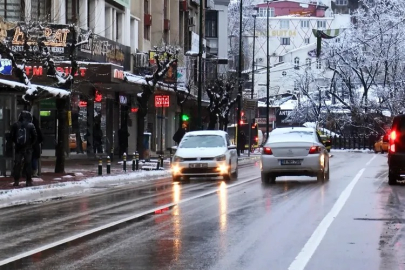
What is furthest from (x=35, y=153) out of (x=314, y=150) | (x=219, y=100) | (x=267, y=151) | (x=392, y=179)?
(x=219, y=100)

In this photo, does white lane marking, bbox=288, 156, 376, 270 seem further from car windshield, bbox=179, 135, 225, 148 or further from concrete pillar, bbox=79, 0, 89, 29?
concrete pillar, bbox=79, 0, 89, 29

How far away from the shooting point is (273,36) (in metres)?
134

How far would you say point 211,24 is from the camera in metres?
85.9

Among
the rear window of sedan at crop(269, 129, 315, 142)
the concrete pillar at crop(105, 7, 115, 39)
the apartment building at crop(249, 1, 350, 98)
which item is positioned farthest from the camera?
the apartment building at crop(249, 1, 350, 98)

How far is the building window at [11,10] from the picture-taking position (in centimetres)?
3703

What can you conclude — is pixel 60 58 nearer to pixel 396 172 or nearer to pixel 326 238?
pixel 396 172

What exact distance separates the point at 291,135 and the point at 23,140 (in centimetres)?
789

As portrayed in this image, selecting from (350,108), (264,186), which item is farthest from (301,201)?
(350,108)

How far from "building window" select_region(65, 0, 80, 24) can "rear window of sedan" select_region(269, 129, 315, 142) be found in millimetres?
16404

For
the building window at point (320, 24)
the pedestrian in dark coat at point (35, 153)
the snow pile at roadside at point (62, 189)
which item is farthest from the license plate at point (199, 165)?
the building window at point (320, 24)

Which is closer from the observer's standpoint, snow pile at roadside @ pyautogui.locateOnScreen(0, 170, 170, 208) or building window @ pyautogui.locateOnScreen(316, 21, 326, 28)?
snow pile at roadside @ pyautogui.locateOnScreen(0, 170, 170, 208)

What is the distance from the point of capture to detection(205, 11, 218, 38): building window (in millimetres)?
85812

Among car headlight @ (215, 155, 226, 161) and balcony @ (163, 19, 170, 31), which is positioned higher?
balcony @ (163, 19, 170, 31)

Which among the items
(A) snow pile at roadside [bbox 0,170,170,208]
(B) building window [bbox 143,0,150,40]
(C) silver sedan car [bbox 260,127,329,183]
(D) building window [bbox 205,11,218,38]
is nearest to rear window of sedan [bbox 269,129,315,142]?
(C) silver sedan car [bbox 260,127,329,183]
